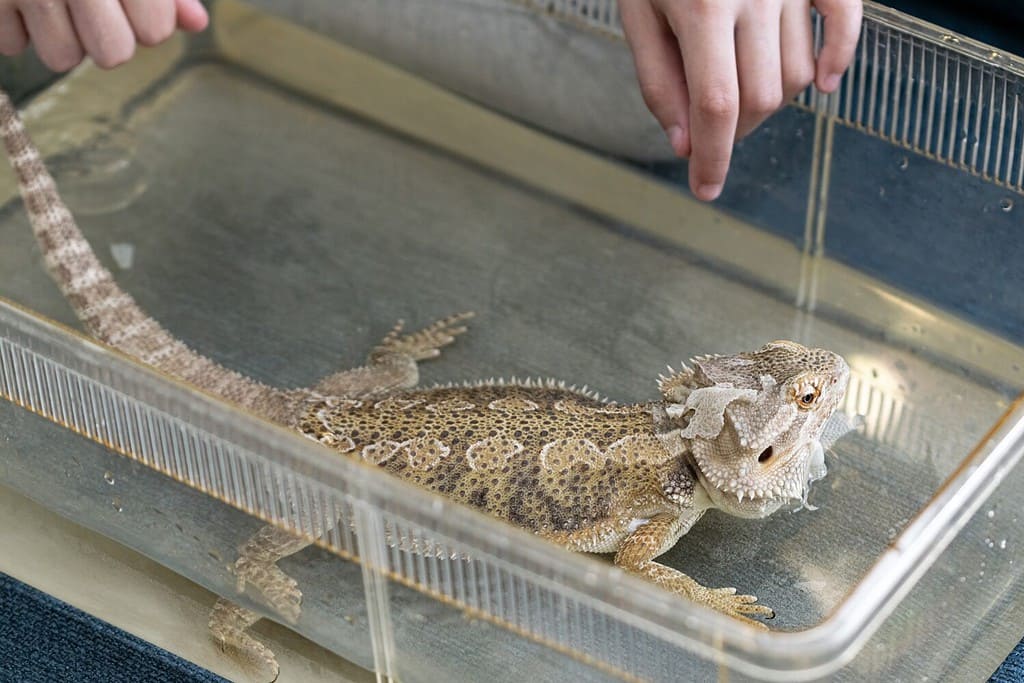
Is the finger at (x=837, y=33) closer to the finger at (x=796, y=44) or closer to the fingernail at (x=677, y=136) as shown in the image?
the finger at (x=796, y=44)

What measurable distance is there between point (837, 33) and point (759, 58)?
0.16m

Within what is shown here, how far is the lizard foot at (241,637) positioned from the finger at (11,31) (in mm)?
809

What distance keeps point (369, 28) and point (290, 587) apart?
1212 mm

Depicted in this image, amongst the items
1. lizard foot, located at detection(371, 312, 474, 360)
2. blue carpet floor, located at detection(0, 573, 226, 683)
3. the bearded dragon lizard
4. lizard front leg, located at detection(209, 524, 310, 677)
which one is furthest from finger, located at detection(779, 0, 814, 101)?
blue carpet floor, located at detection(0, 573, 226, 683)

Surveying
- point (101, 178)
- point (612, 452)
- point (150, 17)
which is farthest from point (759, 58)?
point (101, 178)

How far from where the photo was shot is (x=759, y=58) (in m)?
2.07

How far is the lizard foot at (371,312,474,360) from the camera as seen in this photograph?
7.77 ft

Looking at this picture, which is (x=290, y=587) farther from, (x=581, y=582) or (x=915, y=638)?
(x=915, y=638)

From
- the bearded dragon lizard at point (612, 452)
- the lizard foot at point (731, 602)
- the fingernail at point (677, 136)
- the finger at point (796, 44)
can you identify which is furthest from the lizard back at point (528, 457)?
the finger at point (796, 44)

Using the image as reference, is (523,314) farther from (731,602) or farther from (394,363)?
(731,602)

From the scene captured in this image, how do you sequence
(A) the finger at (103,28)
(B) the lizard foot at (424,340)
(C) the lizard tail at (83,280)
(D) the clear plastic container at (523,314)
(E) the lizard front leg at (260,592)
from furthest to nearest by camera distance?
(B) the lizard foot at (424,340), (C) the lizard tail at (83,280), (A) the finger at (103,28), (E) the lizard front leg at (260,592), (D) the clear plastic container at (523,314)

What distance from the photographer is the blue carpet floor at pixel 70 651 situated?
211 centimetres

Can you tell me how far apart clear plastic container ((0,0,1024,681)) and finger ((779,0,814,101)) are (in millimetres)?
192

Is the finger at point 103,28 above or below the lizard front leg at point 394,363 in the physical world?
above
